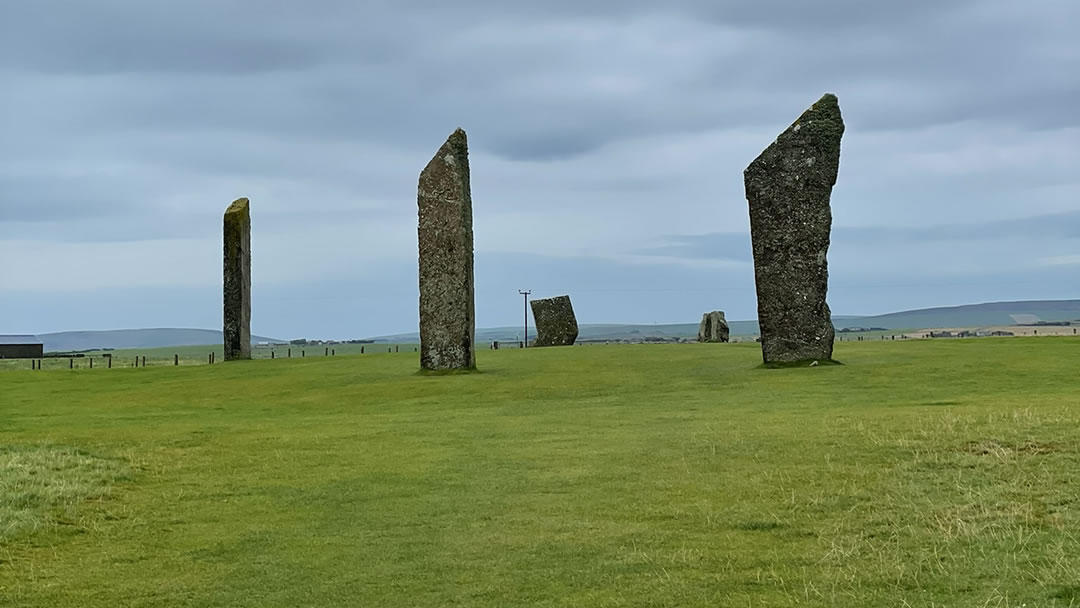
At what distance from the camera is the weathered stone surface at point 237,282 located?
3519 centimetres

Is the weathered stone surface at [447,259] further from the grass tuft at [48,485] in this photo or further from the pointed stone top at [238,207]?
the grass tuft at [48,485]

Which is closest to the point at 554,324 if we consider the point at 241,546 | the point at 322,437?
the point at 322,437

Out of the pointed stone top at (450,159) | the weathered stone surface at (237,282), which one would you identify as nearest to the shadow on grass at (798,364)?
the pointed stone top at (450,159)

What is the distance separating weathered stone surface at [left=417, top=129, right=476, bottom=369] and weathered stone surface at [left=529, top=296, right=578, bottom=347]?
15.9 metres

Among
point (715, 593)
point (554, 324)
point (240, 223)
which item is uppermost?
point (240, 223)

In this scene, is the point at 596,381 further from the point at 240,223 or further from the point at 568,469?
the point at 240,223

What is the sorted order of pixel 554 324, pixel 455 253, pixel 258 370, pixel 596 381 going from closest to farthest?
pixel 596 381, pixel 455 253, pixel 258 370, pixel 554 324

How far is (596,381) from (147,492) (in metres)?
13.2

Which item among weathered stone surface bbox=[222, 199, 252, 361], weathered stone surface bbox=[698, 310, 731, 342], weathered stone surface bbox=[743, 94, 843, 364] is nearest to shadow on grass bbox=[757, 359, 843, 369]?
weathered stone surface bbox=[743, 94, 843, 364]

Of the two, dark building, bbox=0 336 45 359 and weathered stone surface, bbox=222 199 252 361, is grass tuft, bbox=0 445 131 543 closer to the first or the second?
weathered stone surface, bbox=222 199 252 361

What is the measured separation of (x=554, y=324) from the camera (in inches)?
1709

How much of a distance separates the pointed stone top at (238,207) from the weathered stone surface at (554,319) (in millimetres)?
12292

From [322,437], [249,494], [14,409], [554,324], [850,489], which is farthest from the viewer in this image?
[554,324]

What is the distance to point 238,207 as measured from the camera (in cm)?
3578
